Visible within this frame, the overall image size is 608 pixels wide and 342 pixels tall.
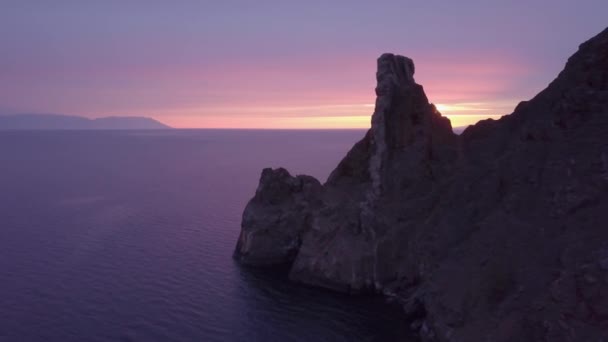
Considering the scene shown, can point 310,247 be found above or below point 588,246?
below

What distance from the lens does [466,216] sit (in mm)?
49969

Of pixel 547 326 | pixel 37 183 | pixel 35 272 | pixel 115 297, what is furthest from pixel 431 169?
pixel 37 183

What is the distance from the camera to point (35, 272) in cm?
5994

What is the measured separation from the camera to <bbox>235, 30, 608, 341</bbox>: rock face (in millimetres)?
37125

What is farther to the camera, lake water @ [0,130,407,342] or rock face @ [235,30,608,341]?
lake water @ [0,130,407,342]

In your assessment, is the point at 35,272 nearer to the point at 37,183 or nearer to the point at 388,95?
the point at 388,95

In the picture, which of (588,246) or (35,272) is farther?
(35,272)

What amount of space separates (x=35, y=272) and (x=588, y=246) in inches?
2120

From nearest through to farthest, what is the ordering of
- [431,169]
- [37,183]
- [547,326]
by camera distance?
[547,326]
[431,169]
[37,183]

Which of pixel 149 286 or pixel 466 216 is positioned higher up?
pixel 466 216

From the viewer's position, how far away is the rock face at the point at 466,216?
3712 centimetres

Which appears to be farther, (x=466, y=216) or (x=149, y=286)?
(x=149, y=286)

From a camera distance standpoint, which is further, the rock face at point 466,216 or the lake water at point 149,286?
the lake water at point 149,286

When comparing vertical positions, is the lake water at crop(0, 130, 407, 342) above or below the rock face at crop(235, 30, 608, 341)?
below
